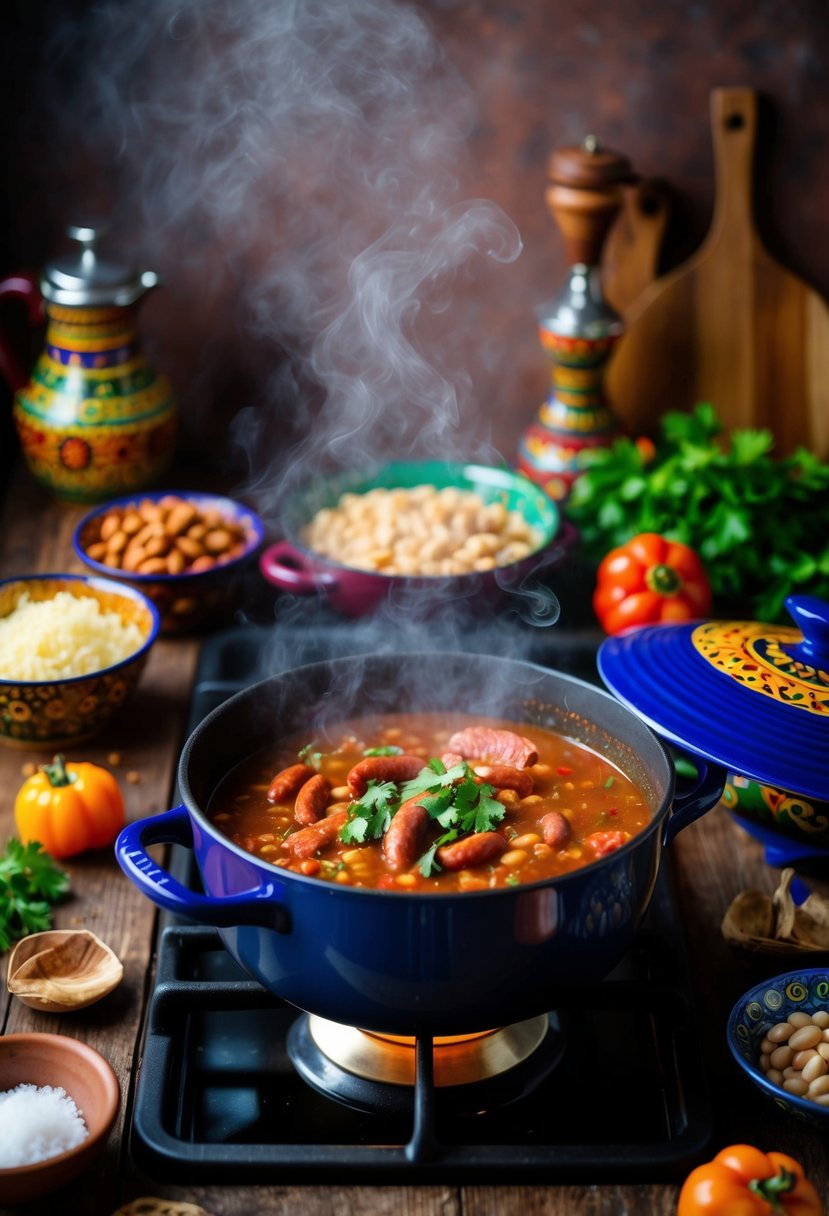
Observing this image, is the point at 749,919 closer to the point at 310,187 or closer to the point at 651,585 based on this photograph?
the point at 651,585

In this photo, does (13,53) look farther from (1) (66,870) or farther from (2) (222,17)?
(1) (66,870)

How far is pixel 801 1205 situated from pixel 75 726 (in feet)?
4.76

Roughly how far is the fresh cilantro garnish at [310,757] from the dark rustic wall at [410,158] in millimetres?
1663

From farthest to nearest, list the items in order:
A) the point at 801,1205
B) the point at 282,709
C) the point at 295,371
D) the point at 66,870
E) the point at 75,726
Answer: the point at 295,371
the point at 75,726
the point at 66,870
the point at 282,709
the point at 801,1205

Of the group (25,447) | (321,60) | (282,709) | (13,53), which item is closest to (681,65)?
(321,60)

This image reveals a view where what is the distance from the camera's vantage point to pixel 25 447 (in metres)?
3.09

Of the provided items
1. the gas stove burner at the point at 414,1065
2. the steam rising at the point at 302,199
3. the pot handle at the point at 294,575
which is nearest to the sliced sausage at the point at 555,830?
the gas stove burner at the point at 414,1065

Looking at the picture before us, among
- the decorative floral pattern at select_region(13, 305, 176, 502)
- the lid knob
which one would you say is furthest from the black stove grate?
the decorative floral pattern at select_region(13, 305, 176, 502)

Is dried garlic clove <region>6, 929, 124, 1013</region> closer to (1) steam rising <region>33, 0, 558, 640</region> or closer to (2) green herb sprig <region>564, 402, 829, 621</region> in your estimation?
(1) steam rising <region>33, 0, 558, 640</region>

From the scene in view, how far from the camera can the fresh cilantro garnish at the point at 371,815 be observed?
66.3 inches

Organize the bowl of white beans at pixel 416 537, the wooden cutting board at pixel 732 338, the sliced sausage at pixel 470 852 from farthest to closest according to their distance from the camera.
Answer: the wooden cutting board at pixel 732 338 < the bowl of white beans at pixel 416 537 < the sliced sausage at pixel 470 852

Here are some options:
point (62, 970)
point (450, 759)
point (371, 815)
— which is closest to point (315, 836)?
point (371, 815)

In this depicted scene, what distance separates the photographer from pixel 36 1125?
1.46m

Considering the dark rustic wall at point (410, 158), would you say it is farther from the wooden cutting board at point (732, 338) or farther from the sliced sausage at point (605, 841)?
the sliced sausage at point (605, 841)
